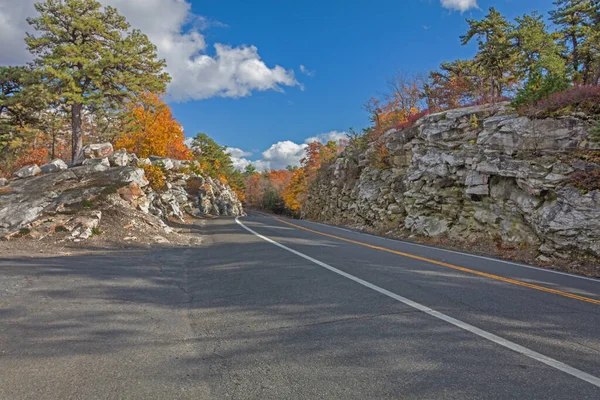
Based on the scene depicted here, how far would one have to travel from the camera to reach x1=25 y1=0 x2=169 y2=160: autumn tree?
61.5 ft

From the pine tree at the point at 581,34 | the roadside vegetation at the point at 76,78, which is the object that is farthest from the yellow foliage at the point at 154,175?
the pine tree at the point at 581,34

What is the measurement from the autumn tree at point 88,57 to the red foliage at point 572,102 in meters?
20.9

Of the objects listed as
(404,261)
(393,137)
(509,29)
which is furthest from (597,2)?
(404,261)

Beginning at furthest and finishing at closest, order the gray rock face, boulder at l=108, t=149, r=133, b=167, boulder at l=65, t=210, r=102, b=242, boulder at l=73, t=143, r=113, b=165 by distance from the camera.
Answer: boulder at l=73, t=143, r=113, b=165 → boulder at l=108, t=149, r=133, b=167 → the gray rock face → boulder at l=65, t=210, r=102, b=242

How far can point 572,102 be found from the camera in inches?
460

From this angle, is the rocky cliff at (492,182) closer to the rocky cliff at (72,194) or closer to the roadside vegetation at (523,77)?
the roadside vegetation at (523,77)

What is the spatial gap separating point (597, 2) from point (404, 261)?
26071 millimetres

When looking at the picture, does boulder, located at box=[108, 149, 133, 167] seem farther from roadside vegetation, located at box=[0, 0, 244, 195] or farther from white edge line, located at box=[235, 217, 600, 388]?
white edge line, located at box=[235, 217, 600, 388]

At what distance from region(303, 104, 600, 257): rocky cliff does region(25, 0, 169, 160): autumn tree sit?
16.8 metres

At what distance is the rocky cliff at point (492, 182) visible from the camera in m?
10.2

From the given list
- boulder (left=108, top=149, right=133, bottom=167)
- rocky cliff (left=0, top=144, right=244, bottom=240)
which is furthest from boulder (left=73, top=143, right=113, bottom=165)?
boulder (left=108, top=149, right=133, bottom=167)

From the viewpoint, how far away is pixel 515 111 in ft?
46.0

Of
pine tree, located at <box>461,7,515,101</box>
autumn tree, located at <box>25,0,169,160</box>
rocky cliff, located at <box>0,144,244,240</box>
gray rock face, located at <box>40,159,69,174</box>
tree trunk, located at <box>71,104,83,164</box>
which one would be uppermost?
pine tree, located at <box>461,7,515,101</box>

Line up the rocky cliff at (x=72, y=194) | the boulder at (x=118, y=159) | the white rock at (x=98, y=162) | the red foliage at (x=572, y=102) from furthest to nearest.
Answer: the boulder at (x=118, y=159) < the white rock at (x=98, y=162) < the red foliage at (x=572, y=102) < the rocky cliff at (x=72, y=194)
